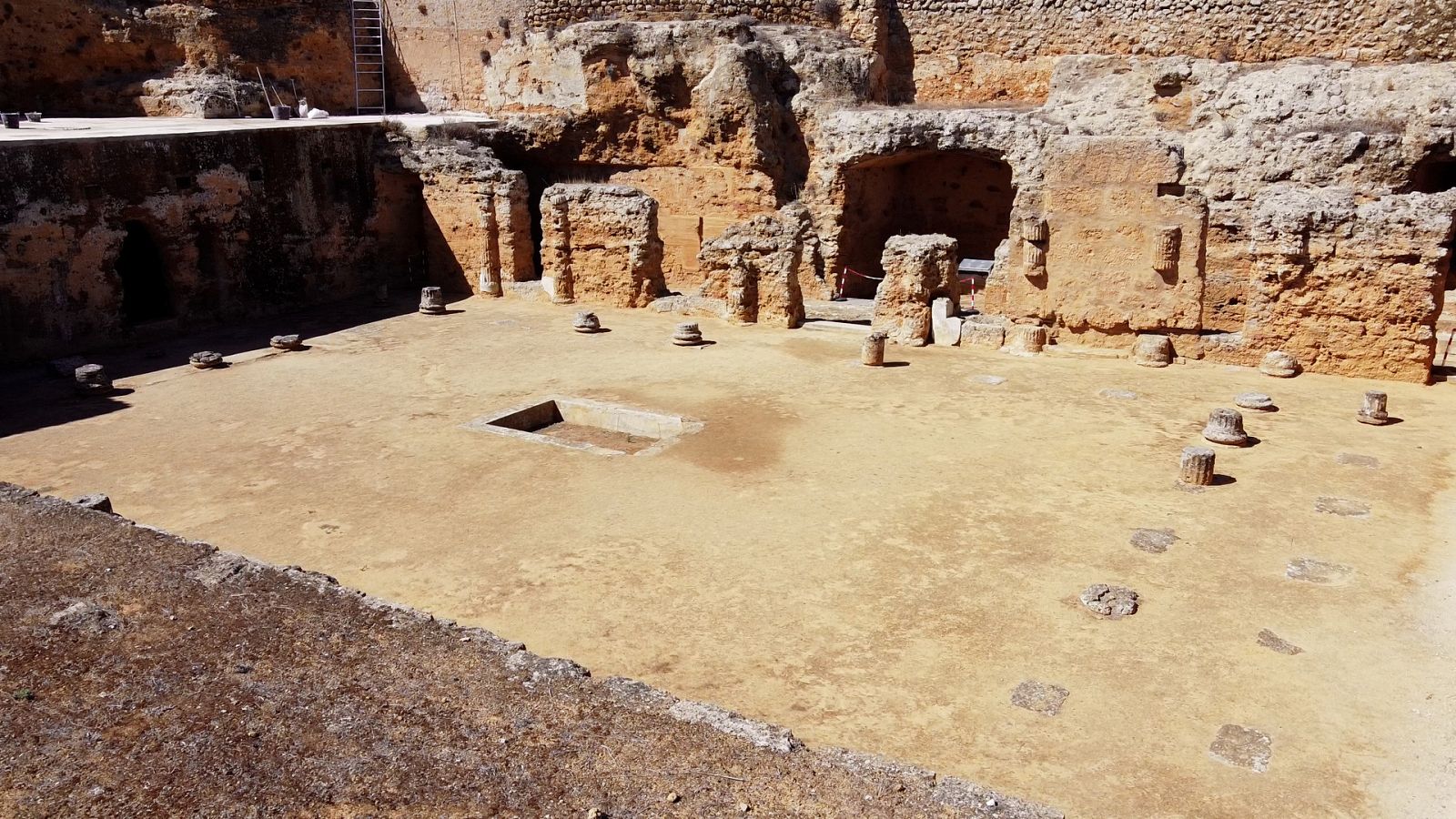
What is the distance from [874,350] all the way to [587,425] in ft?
11.8

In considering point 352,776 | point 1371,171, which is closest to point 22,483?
point 352,776

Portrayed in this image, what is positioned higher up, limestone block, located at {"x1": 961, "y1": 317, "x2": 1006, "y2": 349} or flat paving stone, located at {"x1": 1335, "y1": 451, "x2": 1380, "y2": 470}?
limestone block, located at {"x1": 961, "y1": 317, "x2": 1006, "y2": 349}

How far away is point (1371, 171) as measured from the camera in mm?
14516

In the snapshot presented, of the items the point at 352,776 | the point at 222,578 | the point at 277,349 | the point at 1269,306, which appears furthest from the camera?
the point at 277,349

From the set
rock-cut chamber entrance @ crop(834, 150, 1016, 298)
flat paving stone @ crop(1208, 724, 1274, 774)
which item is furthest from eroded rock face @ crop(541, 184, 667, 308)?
flat paving stone @ crop(1208, 724, 1274, 774)

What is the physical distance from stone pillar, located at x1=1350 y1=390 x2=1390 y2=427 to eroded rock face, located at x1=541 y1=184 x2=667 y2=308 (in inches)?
380

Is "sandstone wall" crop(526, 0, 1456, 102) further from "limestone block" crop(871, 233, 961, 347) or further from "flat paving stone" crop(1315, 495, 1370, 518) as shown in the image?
"flat paving stone" crop(1315, 495, 1370, 518)

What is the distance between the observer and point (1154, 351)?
12906 millimetres

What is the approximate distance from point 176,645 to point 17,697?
67 centimetres

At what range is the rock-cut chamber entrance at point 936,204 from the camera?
1952cm

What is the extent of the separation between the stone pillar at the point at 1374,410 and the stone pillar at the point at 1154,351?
2540mm

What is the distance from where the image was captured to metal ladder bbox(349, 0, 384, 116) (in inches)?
872

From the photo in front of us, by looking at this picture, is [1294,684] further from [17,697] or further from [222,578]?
[17,697]

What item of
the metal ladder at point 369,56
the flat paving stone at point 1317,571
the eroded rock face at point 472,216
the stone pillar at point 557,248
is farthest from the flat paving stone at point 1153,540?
the metal ladder at point 369,56
